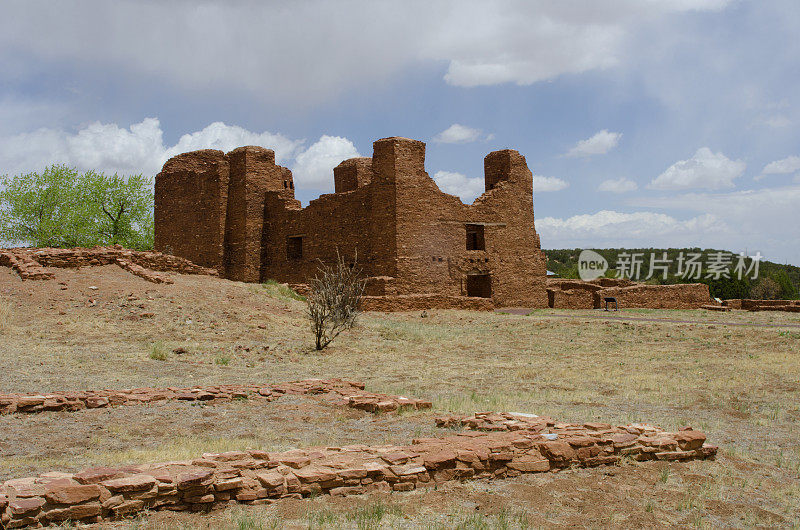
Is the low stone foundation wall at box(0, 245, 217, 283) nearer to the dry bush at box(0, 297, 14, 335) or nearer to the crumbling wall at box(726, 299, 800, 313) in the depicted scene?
the dry bush at box(0, 297, 14, 335)

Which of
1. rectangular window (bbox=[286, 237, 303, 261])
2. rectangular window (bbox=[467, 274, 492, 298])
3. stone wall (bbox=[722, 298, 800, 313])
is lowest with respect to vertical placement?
stone wall (bbox=[722, 298, 800, 313])

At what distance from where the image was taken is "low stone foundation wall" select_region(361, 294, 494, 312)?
21938 mm

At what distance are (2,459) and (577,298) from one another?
26398mm

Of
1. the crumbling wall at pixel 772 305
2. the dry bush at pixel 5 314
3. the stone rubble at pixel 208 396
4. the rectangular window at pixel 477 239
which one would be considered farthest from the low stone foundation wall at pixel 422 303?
the crumbling wall at pixel 772 305

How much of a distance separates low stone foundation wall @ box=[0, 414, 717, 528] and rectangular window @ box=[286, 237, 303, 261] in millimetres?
21475

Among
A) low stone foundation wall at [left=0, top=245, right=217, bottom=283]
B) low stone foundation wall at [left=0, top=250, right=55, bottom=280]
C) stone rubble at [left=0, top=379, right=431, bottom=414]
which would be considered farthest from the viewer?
low stone foundation wall at [left=0, top=245, right=217, bottom=283]

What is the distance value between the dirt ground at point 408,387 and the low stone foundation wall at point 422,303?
1.10 metres

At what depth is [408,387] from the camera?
9.92 m

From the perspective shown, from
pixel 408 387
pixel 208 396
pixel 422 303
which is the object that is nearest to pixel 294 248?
pixel 422 303

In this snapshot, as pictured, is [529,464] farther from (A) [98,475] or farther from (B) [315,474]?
(A) [98,475]

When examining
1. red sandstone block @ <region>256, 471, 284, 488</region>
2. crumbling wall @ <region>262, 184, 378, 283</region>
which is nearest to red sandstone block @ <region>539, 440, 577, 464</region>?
red sandstone block @ <region>256, 471, 284, 488</region>

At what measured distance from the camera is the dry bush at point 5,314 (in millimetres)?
13156

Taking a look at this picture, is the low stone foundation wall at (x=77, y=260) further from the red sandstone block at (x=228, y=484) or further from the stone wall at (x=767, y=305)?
the stone wall at (x=767, y=305)

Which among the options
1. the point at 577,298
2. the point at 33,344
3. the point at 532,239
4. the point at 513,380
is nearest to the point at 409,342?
the point at 513,380
